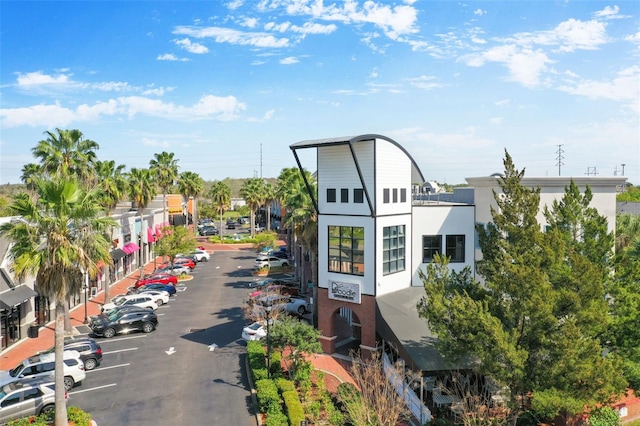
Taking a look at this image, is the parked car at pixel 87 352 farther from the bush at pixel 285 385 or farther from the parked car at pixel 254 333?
the bush at pixel 285 385

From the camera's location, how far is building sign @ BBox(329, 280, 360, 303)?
28688 mm

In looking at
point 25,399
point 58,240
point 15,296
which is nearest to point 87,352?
point 25,399

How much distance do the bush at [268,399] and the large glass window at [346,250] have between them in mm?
9600

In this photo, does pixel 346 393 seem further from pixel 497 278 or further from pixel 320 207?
pixel 320 207

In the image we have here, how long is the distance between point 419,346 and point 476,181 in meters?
13.3

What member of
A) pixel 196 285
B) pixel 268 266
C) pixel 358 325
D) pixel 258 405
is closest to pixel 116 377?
pixel 258 405

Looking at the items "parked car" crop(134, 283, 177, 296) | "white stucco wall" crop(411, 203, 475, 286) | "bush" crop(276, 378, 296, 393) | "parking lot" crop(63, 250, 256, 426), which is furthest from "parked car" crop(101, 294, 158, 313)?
"white stucco wall" crop(411, 203, 475, 286)

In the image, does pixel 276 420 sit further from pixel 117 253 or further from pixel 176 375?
pixel 117 253

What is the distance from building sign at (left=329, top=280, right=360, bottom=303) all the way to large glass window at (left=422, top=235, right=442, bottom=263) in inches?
243

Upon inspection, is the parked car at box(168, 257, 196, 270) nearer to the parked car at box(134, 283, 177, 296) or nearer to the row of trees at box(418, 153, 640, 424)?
the parked car at box(134, 283, 177, 296)

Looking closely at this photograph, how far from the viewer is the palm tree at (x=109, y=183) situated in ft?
140

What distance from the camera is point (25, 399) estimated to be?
2120cm

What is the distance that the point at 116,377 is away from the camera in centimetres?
2622

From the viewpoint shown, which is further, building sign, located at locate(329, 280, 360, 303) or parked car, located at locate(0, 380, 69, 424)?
building sign, located at locate(329, 280, 360, 303)
